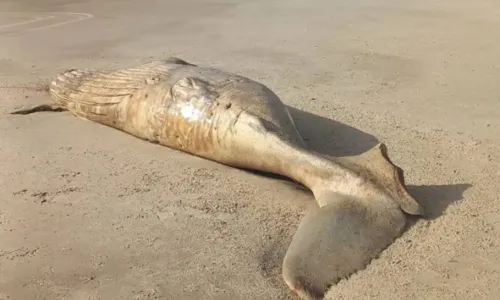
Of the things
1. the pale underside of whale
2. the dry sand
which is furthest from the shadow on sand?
the pale underside of whale

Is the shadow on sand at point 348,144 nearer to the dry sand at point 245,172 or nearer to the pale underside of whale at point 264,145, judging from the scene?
the dry sand at point 245,172

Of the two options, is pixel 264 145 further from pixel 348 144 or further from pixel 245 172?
pixel 348 144

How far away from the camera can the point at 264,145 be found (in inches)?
156

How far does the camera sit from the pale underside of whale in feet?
10.3

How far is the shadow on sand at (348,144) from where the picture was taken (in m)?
3.77

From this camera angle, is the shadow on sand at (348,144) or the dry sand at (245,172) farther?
the shadow on sand at (348,144)

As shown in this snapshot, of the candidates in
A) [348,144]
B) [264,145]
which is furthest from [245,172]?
[348,144]

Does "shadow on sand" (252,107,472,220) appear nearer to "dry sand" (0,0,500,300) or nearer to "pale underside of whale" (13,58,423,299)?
"dry sand" (0,0,500,300)

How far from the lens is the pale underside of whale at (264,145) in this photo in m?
3.15

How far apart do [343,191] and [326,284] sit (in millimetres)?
660

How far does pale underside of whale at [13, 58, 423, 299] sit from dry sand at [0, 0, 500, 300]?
0.34ft

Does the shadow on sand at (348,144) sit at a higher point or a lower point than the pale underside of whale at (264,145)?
lower

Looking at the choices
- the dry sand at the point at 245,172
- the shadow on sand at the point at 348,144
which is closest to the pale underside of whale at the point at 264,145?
the dry sand at the point at 245,172

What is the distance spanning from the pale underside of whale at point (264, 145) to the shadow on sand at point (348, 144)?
0.94ft
